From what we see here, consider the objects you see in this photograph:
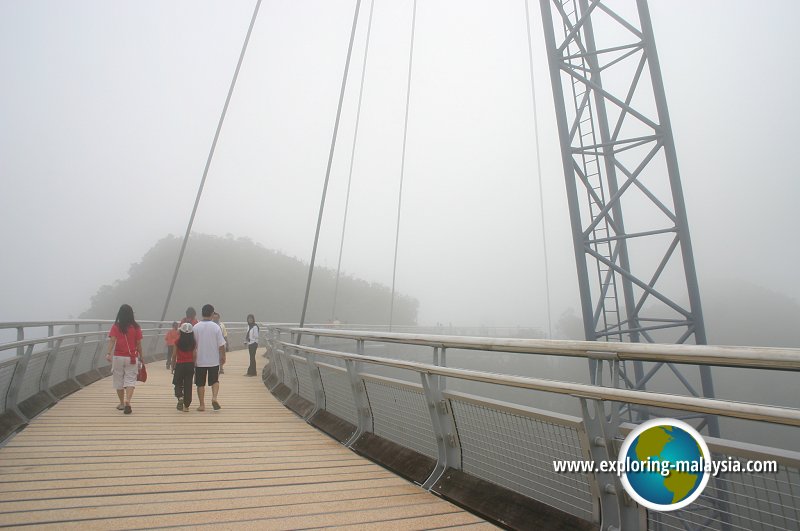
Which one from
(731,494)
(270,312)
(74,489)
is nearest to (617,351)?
(731,494)

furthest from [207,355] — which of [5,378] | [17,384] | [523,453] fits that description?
[523,453]

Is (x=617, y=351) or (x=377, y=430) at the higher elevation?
(x=617, y=351)

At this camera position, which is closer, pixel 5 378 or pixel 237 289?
pixel 5 378

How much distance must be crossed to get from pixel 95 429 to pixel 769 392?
62216 millimetres

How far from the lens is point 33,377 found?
7609 mm

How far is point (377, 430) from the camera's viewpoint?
5.67m

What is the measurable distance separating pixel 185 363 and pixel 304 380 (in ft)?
6.12

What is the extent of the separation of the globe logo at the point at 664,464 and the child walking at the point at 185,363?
23.8ft

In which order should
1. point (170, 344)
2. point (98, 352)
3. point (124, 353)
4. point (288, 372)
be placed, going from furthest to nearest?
1. point (170, 344)
2. point (98, 352)
3. point (288, 372)
4. point (124, 353)

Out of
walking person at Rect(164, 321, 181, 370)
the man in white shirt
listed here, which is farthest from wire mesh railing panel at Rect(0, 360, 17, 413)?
walking person at Rect(164, 321, 181, 370)

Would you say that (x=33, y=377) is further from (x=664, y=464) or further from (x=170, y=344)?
(x=664, y=464)

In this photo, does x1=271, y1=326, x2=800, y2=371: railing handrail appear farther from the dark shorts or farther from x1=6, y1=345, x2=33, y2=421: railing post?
the dark shorts

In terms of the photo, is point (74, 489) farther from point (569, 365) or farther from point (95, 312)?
point (95, 312)

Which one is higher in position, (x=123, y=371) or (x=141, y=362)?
(x=141, y=362)
